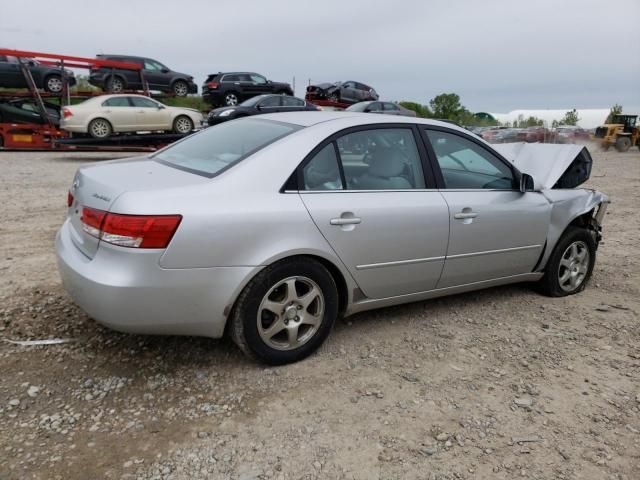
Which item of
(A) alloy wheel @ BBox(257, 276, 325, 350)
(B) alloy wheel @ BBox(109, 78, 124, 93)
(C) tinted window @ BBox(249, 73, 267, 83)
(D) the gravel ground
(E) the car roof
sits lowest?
(D) the gravel ground

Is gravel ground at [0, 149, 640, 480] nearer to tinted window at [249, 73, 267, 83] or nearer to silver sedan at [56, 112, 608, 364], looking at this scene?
silver sedan at [56, 112, 608, 364]

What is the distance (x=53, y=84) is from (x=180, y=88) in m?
4.98

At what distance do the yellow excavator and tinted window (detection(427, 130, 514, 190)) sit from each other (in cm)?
2507

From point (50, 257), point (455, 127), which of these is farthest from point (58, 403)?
point (455, 127)

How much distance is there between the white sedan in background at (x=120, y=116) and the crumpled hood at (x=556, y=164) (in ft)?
41.4

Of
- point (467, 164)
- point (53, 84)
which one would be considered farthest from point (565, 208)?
point (53, 84)

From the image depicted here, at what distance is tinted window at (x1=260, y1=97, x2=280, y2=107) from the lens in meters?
16.3

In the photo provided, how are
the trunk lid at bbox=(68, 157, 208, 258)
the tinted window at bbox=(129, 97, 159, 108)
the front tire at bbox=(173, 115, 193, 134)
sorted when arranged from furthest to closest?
1. the front tire at bbox=(173, 115, 193, 134)
2. the tinted window at bbox=(129, 97, 159, 108)
3. the trunk lid at bbox=(68, 157, 208, 258)

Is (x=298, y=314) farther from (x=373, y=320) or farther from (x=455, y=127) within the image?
(x=455, y=127)

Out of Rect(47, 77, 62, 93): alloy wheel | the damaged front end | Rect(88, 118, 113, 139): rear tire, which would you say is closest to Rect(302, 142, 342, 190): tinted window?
the damaged front end

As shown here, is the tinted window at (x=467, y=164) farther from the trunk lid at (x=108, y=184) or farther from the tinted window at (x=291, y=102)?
the tinted window at (x=291, y=102)

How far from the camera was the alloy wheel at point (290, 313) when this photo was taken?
2.93 meters

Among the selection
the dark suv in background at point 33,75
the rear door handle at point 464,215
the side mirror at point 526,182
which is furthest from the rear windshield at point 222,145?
the dark suv in background at point 33,75

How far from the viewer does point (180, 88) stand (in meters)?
19.4
